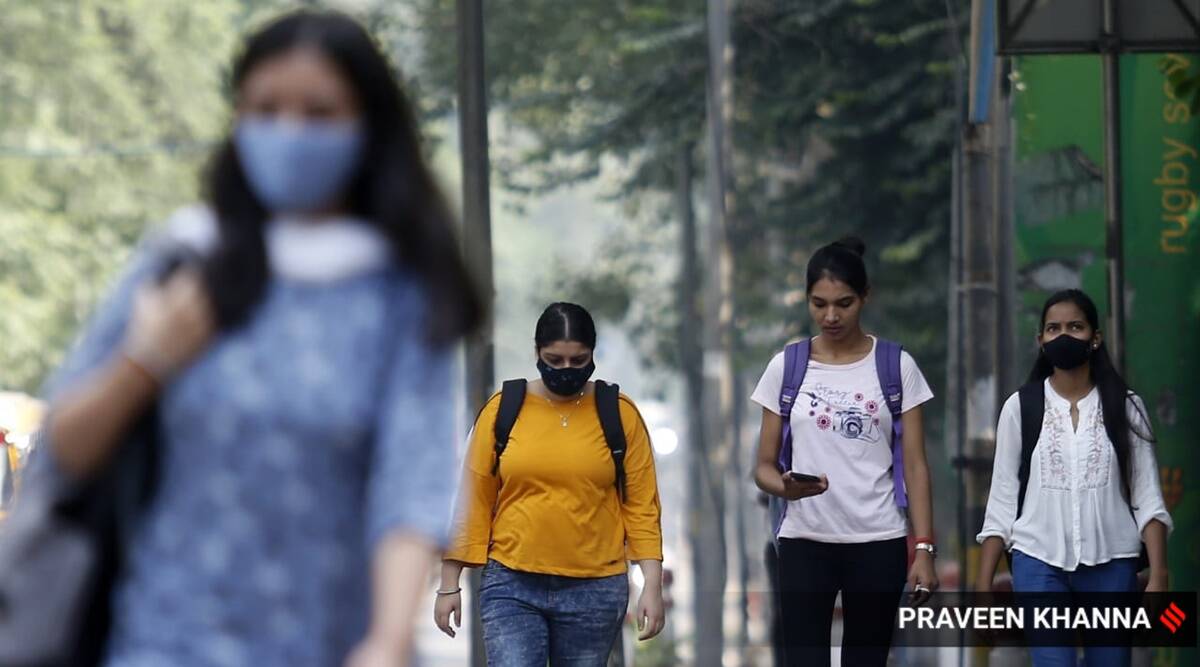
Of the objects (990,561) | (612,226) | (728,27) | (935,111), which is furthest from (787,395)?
(612,226)

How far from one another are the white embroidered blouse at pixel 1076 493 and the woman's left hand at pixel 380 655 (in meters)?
5.17

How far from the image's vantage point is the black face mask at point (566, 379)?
7.73 meters

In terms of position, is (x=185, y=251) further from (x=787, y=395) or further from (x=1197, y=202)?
(x=1197, y=202)

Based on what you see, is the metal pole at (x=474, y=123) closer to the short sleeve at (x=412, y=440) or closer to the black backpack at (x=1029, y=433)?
the black backpack at (x=1029, y=433)

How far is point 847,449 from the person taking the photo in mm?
7770

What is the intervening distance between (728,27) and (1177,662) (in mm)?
11827

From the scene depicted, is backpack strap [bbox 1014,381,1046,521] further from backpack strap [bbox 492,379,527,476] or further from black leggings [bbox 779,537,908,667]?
backpack strap [bbox 492,379,527,476]

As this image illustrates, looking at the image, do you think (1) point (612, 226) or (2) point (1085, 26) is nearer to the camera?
(2) point (1085, 26)

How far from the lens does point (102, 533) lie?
3.13m

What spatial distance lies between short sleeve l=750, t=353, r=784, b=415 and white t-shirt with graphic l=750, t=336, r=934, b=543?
0.02 meters

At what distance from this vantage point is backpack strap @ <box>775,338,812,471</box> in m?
7.87

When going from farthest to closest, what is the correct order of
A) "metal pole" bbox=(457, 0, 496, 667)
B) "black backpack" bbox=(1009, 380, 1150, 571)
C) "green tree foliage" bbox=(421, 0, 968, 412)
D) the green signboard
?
1. "green tree foliage" bbox=(421, 0, 968, 412)
2. "metal pole" bbox=(457, 0, 496, 667)
3. the green signboard
4. "black backpack" bbox=(1009, 380, 1150, 571)

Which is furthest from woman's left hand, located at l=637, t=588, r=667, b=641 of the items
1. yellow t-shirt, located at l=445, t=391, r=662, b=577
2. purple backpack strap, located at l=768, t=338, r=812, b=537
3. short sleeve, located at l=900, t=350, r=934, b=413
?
short sleeve, located at l=900, t=350, r=934, b=413

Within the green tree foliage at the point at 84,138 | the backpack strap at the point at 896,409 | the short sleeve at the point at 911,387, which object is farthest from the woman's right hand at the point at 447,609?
the green tree foliage at the point at 84,138
